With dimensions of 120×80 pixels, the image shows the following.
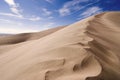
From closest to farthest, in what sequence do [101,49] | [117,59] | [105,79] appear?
[105,79], [117,59], [101,49]

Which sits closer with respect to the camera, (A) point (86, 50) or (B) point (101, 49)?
(A) point (86, 50)

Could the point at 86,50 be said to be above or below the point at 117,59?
above

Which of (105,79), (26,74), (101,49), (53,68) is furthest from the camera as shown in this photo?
(101,49)

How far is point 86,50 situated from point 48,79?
1.20m

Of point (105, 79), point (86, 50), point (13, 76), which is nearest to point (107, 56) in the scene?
point (86, 50)

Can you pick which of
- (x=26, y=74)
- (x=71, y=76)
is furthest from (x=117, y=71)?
(x=26, y=74)

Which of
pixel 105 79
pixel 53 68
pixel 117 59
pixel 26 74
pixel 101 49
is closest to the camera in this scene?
pixel 105 79

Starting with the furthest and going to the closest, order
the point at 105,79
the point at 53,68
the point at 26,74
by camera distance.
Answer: the point at 26,74
the point at 53,68
the point at 105,79

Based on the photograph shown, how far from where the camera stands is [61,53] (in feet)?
14.9

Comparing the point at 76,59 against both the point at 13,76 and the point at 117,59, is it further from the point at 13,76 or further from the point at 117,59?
the point at 13,76

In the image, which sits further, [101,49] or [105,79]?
[101,49]

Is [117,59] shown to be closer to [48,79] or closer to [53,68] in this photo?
[53,68]

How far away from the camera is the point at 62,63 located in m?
3.87

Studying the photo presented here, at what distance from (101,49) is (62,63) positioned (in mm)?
1327
